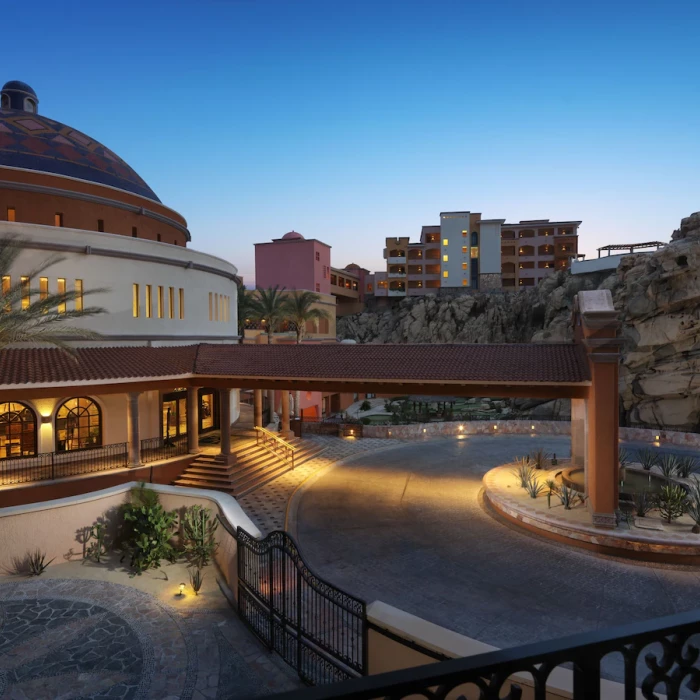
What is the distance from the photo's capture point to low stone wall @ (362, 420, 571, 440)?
3491 cm

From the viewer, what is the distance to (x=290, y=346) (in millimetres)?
26500

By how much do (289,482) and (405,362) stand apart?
27.0ft

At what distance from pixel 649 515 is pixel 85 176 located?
30.8 meters

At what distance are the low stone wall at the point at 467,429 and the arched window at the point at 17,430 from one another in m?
20.0

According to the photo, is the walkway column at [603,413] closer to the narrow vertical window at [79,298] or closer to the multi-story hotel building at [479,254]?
the narrow vertical window at [79,298]

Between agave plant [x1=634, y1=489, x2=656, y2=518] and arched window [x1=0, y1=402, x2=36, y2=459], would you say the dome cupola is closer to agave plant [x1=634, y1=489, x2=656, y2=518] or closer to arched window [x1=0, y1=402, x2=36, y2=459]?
arched window [x1=0, y1=402, x2=36, y2=459]

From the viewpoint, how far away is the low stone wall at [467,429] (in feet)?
115

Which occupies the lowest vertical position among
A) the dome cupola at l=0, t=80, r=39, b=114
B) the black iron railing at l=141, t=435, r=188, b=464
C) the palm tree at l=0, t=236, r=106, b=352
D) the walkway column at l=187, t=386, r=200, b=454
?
the black iron railing at l=141, t=435, r=188, b=464

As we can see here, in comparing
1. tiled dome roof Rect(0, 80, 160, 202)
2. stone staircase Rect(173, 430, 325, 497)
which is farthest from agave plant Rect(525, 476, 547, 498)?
tiled dome roof Rect(0, 80, 160, 202)

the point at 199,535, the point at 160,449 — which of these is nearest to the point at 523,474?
the point at 199,535

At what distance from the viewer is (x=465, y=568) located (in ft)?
49.8

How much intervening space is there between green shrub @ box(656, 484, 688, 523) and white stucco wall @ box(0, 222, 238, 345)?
2356 cm

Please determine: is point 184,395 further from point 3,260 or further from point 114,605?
point 114,605

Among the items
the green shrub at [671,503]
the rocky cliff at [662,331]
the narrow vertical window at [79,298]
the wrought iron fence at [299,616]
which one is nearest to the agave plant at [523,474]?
the green shrub at [671,503]
